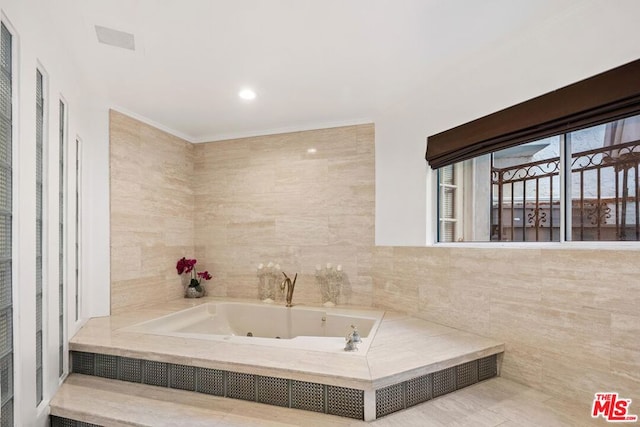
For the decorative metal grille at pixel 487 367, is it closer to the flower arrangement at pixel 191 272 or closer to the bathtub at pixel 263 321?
the bathtub at pixel 263 321

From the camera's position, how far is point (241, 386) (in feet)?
6.75

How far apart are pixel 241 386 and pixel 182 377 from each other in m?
0.39

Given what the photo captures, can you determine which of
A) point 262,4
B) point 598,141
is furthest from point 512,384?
point 262,4

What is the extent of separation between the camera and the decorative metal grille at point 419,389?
197 cm

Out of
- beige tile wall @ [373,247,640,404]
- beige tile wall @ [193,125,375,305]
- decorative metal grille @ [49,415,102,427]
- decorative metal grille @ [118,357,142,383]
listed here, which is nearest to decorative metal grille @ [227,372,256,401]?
decorative metal grille @ [118,357,142,383]

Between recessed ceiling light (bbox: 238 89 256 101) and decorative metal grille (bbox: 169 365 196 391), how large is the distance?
2.02m

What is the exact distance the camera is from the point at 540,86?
2.09 meters

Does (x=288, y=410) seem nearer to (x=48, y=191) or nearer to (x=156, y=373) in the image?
(x=156, y=373)

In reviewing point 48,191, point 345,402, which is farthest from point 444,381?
point 48,191

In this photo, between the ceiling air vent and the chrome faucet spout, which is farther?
the chrome faucet spout

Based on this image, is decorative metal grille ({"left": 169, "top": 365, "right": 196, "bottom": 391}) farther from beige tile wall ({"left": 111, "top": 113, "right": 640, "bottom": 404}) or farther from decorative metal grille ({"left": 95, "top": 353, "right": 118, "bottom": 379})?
beige tile wall ({"left": 111, "top": 113, "right": 640, "bottom": 404})

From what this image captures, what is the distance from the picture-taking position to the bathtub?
3.01 meters

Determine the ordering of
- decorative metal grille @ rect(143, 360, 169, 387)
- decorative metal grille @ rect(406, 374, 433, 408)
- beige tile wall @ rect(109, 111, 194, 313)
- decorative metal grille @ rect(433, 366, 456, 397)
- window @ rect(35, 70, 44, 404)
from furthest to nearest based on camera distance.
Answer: beige tile wall @ rect(109, 111, 194, 313), decorative metal grille @ rect(143, 360, 169, 387), decorative metal grille @ rect(433, 366, 456, 397), decorative metal grille @ rect(406, 374, 433, 408), window @ rect(35, 70, 44, 404)

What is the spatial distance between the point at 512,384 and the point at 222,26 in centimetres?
266
